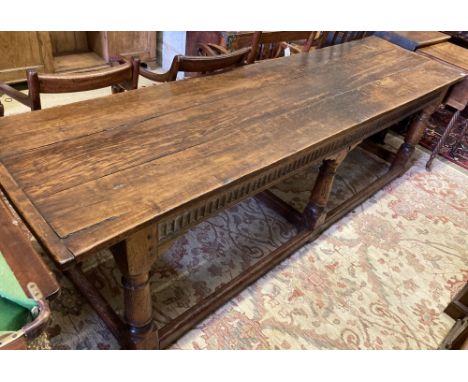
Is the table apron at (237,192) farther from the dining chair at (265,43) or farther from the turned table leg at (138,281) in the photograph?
the dining chair at (265,43)

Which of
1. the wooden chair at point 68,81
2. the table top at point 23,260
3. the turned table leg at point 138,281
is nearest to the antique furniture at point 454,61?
the wooden chair at point 68,81

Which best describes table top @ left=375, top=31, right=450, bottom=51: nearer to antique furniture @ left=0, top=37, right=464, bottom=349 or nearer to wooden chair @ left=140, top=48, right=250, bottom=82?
antique furniture @ left=0, top=37, right=464, bottom=349

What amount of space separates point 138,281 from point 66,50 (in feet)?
9.75

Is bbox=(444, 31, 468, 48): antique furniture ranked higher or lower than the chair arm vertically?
higher

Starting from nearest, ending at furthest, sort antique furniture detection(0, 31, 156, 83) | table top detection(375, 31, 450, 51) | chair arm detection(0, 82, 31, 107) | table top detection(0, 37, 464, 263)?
table top detection(0, 37, 464, 263) → chair arm detection(0, 82, 31, 107) → table top detection(375, 31, 450, 51) → antique furniture detection(0, 31, 156, 83)

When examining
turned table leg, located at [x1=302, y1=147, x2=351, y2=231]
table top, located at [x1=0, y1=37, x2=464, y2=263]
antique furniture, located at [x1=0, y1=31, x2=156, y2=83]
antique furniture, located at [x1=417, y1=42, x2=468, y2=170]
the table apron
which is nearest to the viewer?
table top, located at [x1=0, y1=37, x2=464, y2=263]

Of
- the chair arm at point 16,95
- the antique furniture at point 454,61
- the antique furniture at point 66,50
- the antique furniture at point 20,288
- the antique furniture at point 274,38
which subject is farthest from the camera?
the antique furniture at point 66,50

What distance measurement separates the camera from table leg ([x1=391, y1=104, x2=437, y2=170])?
2.16 meters

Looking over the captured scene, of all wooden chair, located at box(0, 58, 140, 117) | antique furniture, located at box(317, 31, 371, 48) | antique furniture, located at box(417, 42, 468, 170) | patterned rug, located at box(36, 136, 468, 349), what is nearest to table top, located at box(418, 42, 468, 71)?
antique furniture, located at box(417, 42, 468, 170)

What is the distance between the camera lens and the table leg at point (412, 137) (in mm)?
2160

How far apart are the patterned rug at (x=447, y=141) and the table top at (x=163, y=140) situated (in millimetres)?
1188

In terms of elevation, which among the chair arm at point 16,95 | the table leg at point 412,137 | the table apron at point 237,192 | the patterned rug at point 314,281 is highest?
the chair arm at point 16,95

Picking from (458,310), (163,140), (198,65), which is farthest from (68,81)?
(458,310)

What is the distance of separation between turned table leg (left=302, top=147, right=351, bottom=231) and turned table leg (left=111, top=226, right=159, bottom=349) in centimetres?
90
